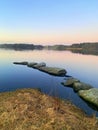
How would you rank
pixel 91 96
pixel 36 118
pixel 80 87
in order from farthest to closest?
pixel 80 87
pixel 91 96
pixel 36 118

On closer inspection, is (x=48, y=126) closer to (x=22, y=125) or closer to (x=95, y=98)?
(x=22, y=125)

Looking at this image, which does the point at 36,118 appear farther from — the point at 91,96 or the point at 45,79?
the point at 45,79

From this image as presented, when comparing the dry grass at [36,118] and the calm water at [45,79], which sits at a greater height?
the dry grass at [36,118]

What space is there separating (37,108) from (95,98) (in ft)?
43.6

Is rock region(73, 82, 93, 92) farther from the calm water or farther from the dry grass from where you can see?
the dry grass

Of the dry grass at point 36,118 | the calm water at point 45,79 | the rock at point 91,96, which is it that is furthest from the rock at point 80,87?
the dry grass at point 36,118

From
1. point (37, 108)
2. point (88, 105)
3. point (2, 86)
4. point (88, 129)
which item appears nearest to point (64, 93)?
point (88, 105)

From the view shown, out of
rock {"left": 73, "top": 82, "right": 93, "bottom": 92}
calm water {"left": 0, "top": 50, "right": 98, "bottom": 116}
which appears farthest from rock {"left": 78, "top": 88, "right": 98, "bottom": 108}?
rock {"left": 73, "top": 82, "right": 93, "bottom": 92}

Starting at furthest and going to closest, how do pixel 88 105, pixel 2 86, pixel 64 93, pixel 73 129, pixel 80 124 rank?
pixel 2 86 → pixel 64 93 → pixel 88 105 → pixel 80 124 → pixel 73 129

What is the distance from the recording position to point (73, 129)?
11.6 meters

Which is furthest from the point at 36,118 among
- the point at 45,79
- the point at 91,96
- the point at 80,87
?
the point at 45,79

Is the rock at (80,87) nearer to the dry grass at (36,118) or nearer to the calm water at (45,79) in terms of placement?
the calm water at (45,79)

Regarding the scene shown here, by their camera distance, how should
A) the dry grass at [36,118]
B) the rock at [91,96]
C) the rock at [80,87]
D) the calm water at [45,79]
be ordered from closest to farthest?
the dry grass at [36,118] < the rock at [91,96] < the calm water at [45,79] < the rock at [80,87]

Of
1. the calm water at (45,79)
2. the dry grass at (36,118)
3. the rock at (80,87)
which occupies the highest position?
the dry grass at (36,118)
